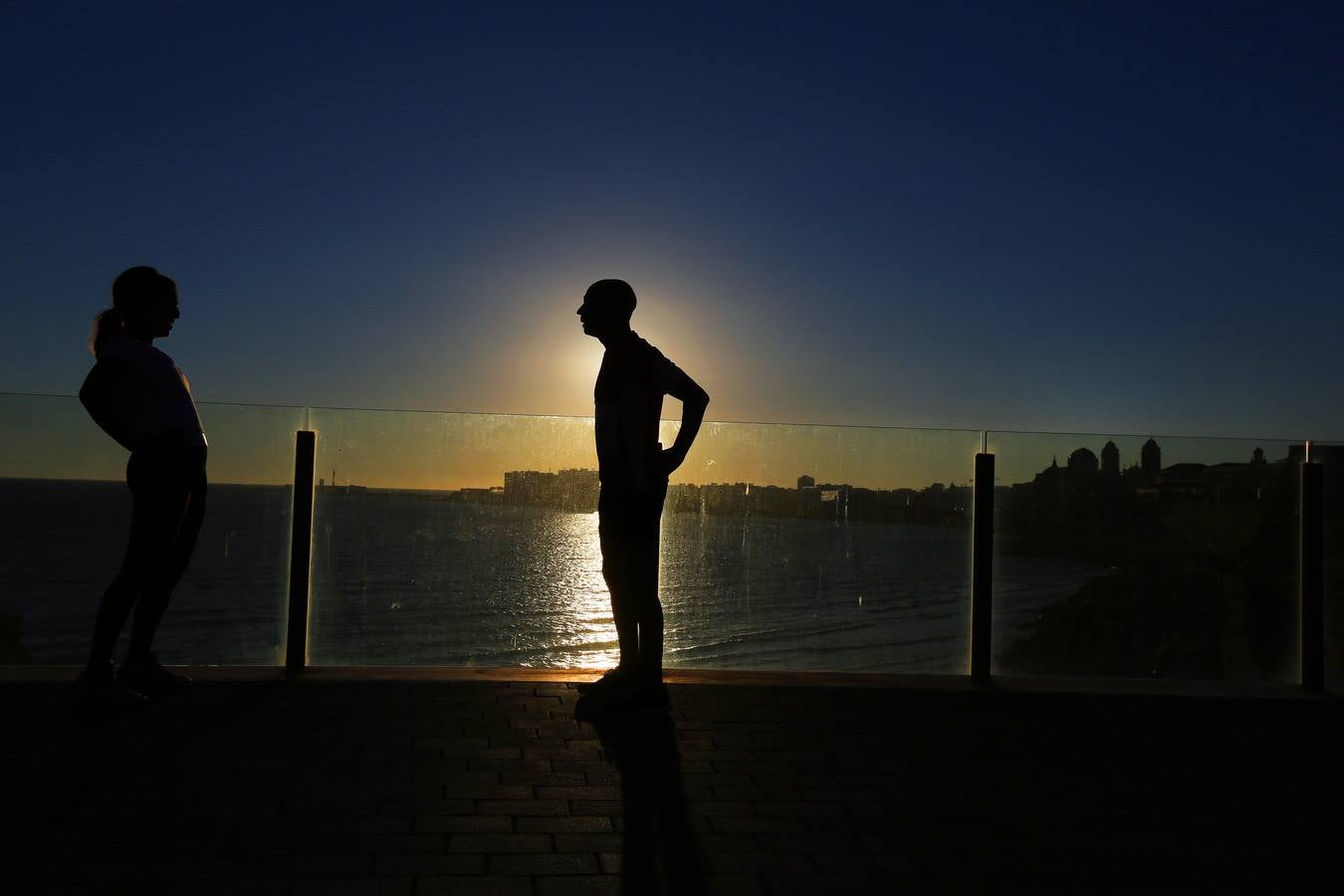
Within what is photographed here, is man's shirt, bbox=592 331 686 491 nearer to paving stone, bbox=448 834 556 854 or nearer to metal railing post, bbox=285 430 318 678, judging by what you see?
metal railing post, bbox=285 430 318 678

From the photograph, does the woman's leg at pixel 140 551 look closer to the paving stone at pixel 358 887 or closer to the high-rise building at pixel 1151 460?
the paving stone at pixel 358 887

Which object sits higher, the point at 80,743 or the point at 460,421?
the point at 460,421

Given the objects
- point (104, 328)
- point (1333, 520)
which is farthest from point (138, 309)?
point (1333, 520)

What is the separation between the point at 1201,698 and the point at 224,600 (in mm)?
4200

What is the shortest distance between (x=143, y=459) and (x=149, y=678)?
2.65 feet

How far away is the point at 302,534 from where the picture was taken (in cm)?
470

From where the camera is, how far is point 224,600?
4.57 m

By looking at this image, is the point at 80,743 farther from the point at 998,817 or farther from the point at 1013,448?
the point at 1013,448

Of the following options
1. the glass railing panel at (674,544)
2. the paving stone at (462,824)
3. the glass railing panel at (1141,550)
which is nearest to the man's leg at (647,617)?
the glass railing panel at (674,544)

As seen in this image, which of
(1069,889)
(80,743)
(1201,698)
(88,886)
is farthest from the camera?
(1201,698)

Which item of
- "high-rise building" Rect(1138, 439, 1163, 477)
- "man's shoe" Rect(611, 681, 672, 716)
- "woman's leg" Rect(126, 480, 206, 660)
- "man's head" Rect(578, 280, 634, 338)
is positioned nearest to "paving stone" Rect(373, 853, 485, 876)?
"man's shoe" Rect(611, 681, 672, 716)

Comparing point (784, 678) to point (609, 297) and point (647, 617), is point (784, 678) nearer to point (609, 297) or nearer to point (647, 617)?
point (647, 617)

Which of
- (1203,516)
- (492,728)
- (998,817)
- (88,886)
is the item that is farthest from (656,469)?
(1203,516)

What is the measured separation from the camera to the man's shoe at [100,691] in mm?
3539
